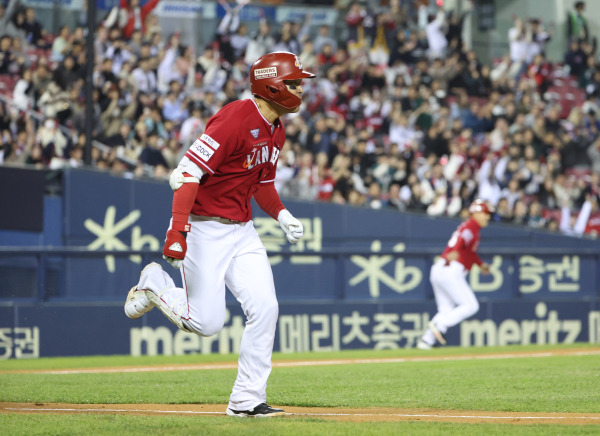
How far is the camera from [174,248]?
5570 mm

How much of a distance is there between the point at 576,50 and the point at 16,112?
1373 centimetres

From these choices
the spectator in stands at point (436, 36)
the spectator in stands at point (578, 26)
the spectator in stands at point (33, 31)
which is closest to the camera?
the spectator in stands at point (33, 31)

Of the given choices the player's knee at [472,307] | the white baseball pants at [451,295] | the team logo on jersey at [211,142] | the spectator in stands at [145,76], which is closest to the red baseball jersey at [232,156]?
the team logo on jersey at [211,142]

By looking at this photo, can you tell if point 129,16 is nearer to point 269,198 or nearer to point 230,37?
point 230,37

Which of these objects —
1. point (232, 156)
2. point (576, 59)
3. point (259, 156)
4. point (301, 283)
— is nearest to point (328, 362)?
point (301, 283)

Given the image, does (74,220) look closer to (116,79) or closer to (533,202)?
(116,79)

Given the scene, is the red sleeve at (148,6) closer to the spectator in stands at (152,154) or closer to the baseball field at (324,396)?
the spectator in stands at (152,154)

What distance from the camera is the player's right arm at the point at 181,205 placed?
18.3 feet

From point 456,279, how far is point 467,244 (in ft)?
1.72

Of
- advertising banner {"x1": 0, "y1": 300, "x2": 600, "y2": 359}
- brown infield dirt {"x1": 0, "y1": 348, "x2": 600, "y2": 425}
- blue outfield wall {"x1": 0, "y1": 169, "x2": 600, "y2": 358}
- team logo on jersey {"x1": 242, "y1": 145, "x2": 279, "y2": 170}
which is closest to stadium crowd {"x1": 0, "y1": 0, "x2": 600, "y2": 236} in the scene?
blue outfield wall {"x1": 0, "y1": 169, "x2": 600, "y2": 358}

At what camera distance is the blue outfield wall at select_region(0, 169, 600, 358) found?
12680 mm

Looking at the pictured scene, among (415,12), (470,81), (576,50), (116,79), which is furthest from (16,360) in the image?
(576,50)

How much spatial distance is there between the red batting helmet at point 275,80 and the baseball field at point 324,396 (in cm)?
199

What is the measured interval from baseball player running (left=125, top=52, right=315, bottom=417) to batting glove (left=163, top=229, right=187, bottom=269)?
61 mm
